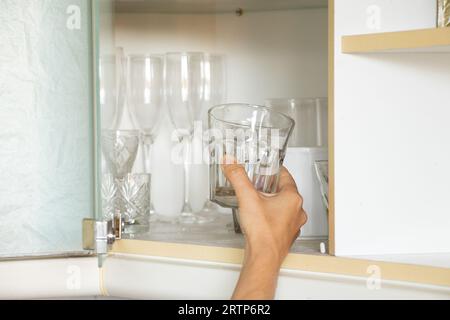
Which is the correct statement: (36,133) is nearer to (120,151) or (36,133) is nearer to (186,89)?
(120,151)

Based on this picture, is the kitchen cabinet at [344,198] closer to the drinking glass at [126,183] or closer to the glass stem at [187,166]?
the drinking glass at [126,183]

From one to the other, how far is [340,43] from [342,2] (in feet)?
0.15

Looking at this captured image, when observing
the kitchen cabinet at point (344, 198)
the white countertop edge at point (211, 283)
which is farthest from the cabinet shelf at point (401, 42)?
the white countertop edge at point (211, 283)

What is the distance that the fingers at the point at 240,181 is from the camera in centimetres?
83

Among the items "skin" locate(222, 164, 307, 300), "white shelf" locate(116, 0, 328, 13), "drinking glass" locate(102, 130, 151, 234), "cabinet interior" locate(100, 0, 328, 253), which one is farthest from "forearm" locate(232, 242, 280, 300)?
"white shelf" locate(116, 0, 328, 13)

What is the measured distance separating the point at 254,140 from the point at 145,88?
0.35m

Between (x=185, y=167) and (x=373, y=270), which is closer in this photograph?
(x=373, y=270)

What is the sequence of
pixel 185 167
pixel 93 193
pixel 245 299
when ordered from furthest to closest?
pixel 185 167 → pixel 93 193 → pixel 245 299

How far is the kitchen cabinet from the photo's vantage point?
798 millimetres

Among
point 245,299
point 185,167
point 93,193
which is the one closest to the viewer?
point 245,299

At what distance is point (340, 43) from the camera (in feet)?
2.68

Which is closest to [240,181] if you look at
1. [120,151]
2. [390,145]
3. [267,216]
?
[267,216]

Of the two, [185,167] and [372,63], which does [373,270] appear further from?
[185,167]
